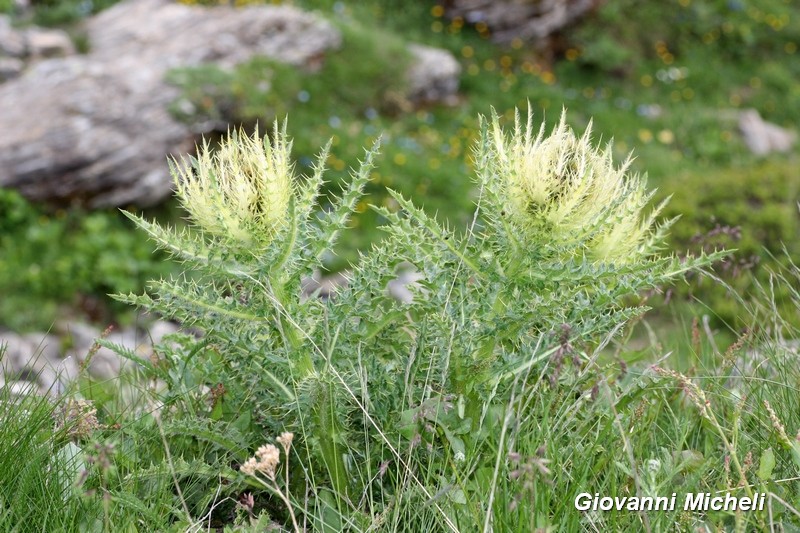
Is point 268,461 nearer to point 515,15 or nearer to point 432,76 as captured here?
point 432,76

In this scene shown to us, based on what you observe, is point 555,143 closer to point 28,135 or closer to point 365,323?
point 365,323

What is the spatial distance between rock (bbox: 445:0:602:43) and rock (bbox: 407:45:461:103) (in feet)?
4.45

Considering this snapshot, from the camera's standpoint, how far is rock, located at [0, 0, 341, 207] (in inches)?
265

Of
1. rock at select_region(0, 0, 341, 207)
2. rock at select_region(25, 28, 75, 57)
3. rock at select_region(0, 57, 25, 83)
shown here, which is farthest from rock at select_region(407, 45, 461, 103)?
rock at select_region(0, 57, 25, 83)

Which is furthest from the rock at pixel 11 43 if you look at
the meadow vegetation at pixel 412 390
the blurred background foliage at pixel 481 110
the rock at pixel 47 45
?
the meadow vegetation at pixel 412 390

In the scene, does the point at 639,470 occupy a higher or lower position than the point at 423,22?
higher

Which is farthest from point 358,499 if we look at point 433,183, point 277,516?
point 433,183

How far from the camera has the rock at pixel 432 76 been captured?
29.6 feet

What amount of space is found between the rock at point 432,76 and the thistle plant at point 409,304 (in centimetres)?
708

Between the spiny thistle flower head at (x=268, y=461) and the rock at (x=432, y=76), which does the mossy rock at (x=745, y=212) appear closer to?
the rock at (x=432, y=76)

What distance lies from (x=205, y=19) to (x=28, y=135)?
251 centimetres

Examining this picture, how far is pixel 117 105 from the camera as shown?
23.3 feet

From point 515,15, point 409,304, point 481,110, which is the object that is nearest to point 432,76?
point 481,110

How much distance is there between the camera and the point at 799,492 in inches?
77.6
